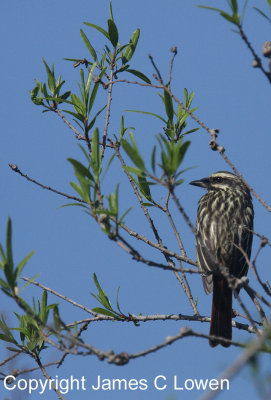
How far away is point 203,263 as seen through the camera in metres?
5.34

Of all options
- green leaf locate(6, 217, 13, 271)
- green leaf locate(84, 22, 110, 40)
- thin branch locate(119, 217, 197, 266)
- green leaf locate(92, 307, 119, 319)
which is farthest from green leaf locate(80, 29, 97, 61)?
green leaf locate(6, 217, 13, 271)

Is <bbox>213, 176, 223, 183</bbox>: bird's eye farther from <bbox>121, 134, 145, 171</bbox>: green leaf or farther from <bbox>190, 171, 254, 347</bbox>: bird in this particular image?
<bbox>121, 134, 145, 171</bbox>: green leaf

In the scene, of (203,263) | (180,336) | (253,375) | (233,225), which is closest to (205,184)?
(233,225)

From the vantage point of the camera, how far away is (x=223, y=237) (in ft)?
18.0

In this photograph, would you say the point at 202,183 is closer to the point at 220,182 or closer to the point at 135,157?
the point at 220,182

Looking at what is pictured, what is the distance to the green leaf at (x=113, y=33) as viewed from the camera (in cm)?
458

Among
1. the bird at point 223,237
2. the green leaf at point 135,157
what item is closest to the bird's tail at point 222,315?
the bird at point 223,237

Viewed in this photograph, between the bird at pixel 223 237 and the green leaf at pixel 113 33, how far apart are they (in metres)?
1.77

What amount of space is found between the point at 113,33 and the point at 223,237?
2.08m

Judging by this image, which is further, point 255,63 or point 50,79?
point 50,79

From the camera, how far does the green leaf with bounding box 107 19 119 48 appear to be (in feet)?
15.0

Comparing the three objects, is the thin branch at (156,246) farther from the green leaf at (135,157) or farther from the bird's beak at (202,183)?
the bird's beak at (202,183)

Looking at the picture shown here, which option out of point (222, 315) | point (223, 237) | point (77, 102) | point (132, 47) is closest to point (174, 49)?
point (132, 47)

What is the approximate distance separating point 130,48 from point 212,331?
236 centimetres
